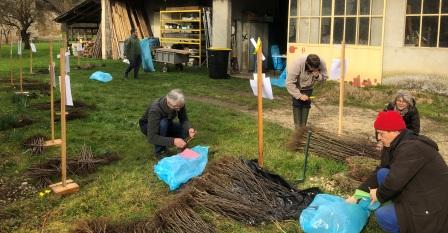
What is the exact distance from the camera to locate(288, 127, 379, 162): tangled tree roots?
18.6ft

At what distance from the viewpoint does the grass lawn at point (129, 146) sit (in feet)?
14.1

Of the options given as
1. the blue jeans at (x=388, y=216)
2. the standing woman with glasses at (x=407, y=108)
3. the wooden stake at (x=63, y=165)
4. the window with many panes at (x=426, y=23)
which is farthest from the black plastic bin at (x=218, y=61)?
the blue jeans at (x=388, y=216)

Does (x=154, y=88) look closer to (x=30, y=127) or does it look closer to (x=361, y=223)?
(x=30, y=127)

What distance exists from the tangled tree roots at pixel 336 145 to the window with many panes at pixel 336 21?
6.66 m

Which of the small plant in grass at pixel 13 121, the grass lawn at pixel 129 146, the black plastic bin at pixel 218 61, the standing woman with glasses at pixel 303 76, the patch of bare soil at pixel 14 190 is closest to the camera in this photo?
the grass lawn at pixel 129 146

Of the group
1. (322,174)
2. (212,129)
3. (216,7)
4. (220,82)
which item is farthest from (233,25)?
(322,174)

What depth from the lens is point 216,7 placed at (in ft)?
52.2

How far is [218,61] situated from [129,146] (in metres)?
8.63

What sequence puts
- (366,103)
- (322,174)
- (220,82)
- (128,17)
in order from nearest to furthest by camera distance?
(322,174) < (366,103) < (220,82) < (128,17)

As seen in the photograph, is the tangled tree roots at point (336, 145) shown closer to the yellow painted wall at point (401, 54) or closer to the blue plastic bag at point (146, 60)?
the yellow painted wall at point (401, 54)

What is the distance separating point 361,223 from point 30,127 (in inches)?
229

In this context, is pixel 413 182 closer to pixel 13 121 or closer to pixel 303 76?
pixel 303 76

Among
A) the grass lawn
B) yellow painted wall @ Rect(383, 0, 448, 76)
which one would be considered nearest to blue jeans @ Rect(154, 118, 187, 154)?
the grass lawn

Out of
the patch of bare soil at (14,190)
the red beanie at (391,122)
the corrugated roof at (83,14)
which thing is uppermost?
the corrugated roof at (83,14)
